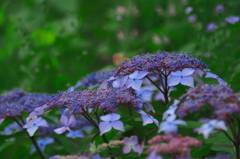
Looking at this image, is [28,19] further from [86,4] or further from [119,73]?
[119,73]

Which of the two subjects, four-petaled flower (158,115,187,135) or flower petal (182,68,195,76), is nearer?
four-petaled flower (158,115,187,135)

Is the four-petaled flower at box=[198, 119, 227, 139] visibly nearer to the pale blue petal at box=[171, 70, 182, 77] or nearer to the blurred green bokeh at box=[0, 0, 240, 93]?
the pale blue petal at box=[171, 70, 182, 77]

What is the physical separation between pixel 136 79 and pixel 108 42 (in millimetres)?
3090

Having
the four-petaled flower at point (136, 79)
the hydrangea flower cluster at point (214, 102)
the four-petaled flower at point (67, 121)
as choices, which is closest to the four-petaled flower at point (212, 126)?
the hydrangea flower cluster at point (214, 102)

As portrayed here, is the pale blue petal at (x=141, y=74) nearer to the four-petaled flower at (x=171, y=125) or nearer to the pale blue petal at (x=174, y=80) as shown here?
the pale blue petal at (x=174, y=80)

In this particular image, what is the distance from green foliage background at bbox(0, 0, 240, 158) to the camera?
268cm

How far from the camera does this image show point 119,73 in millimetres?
1470

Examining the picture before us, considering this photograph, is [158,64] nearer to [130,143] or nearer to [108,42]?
[130,143]

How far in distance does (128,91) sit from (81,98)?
19 cm

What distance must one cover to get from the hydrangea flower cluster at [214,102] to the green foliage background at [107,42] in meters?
0.77

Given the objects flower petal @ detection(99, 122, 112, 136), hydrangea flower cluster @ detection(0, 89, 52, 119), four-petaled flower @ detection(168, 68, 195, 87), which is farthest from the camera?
hydrangea flower cluster @ detection(0, 89, 52, 119)

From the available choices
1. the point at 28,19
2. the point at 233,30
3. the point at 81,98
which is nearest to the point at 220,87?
the point at 81,98

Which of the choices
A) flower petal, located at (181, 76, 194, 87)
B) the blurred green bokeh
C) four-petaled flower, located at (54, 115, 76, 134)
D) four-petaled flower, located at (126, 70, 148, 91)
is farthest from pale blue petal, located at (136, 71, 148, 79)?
the blurred green bokeh

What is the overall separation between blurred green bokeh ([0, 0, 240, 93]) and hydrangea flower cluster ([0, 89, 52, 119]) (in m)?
0.79
